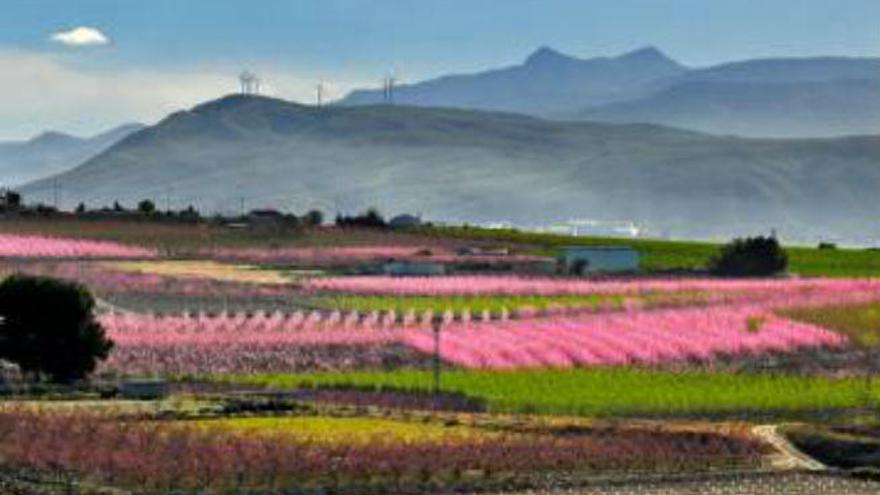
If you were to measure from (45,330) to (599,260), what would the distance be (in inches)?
3001

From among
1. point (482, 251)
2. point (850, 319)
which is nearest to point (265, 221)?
point (482, 251)

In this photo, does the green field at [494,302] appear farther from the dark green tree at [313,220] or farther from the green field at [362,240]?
the dark green tree at [313,220]

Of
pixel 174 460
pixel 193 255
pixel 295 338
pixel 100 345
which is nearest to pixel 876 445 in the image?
pixel 174 460

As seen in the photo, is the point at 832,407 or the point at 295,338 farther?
the point at 295,338

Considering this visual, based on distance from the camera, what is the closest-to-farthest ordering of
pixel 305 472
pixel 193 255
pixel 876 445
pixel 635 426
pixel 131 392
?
pixel 305 472 → pixel 876 445 → pixel 635 426 → pixel 131 392 → pixel 193 255

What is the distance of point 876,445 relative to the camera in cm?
4262

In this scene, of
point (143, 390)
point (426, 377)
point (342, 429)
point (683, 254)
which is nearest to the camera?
point (342, 429)

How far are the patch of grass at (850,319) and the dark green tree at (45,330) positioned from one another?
34296 millimetres

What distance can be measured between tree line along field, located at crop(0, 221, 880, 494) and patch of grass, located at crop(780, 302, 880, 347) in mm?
190

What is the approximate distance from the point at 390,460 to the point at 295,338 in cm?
3244

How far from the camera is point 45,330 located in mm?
55562

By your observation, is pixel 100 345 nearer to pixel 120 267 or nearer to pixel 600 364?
pixel 600 364

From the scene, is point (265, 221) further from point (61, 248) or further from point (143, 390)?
point (143, 390)

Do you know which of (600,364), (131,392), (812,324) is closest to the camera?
(131,392)
